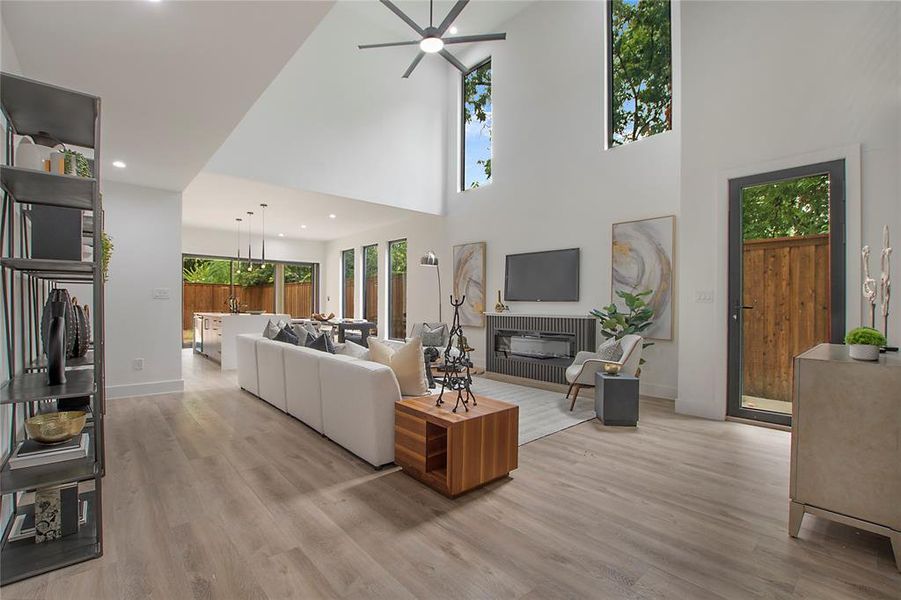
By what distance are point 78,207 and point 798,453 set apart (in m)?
3.81

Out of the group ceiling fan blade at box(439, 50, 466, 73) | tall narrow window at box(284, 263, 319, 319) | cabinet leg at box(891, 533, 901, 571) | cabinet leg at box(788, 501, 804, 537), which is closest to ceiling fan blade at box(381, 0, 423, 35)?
ceiling fan blade at box(439, 50, 466, 73)

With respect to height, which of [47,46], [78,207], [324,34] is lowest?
[78,207]

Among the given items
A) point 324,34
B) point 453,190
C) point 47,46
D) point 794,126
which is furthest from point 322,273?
point 794,126

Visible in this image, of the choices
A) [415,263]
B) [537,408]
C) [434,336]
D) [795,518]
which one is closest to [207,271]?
[415,263]

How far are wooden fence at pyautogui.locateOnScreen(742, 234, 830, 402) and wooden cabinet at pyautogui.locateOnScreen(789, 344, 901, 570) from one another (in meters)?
1.66

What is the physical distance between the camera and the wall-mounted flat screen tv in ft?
19.1

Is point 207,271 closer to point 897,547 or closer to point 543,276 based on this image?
point 543,276

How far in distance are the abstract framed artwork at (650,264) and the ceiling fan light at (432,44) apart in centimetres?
303

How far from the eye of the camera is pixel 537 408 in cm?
441

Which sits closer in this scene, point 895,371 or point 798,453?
point 895,371

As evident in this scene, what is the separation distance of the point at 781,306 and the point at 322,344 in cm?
413

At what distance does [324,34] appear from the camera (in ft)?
21.0

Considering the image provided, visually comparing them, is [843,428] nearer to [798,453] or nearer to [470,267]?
[798,453]

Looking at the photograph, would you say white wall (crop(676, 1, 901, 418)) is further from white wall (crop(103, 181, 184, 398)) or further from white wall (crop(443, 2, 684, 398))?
white wall (crop(103, 181, 184, 398))
